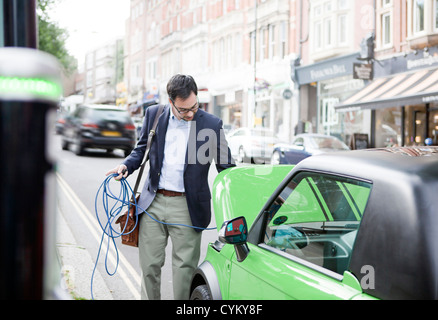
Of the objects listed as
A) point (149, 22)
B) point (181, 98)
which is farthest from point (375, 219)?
point (149, 22)

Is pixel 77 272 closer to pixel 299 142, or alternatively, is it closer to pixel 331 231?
pixel 331 231

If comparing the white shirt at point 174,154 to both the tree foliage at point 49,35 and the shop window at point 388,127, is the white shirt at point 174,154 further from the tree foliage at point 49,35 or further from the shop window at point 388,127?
the tree foliage at point 49,35

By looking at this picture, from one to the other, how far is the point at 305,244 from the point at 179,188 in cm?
123

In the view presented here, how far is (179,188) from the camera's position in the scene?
3520 mm

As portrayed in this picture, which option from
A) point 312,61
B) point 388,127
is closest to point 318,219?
point 388,127

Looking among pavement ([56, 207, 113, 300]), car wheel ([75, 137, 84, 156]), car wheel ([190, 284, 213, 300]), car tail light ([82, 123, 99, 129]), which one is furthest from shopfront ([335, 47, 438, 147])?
car wheel ([190, 284, 213, 300])

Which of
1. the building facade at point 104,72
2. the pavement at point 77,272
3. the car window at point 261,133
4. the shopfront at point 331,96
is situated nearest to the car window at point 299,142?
the car window at point 261,133

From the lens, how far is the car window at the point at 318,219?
7.54 feet

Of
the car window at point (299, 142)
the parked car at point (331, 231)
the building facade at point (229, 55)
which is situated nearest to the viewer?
the parked car at point (331, 231)

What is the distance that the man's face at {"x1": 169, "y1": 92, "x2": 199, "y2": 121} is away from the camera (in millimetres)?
3344

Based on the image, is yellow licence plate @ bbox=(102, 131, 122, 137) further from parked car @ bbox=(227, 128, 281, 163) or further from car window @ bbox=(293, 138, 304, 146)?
car window @ bbox=(293, 138, 304, 146)

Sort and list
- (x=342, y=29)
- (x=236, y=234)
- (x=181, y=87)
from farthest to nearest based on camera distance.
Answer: (x=342, y=29) < (x=181, y=87) < (x=236, y=234)

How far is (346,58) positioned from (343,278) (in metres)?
22.5

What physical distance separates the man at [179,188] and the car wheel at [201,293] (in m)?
0.59
